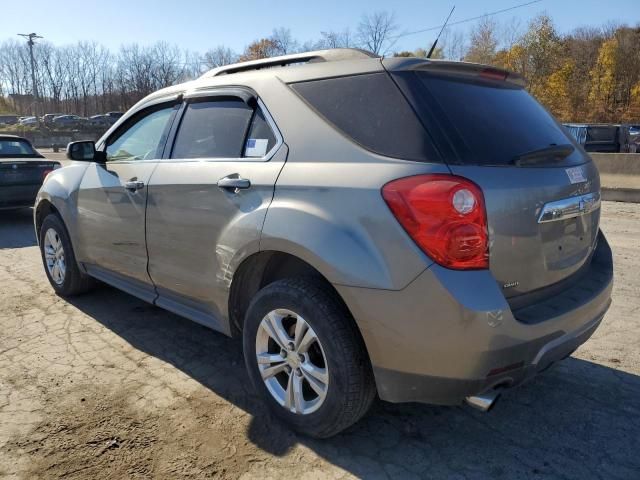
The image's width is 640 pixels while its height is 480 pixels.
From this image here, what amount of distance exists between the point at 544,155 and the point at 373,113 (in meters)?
0.85

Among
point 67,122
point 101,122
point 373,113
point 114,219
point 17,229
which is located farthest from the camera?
point 67,122

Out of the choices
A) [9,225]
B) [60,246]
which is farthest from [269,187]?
[9,225]

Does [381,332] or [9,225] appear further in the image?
[9,225]

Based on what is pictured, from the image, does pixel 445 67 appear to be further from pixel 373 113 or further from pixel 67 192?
pixel 67 192

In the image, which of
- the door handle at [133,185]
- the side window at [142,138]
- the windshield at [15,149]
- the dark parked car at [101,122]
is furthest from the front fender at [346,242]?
the dark parked car at [101,122]

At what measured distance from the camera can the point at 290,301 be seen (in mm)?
2492

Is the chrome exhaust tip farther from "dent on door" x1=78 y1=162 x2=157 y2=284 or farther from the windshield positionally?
the windshield

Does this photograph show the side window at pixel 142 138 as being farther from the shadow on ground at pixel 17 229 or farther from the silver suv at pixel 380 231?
the shadow on ground at pixel 17 229

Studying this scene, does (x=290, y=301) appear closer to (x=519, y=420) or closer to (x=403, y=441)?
(x=403, y=441)

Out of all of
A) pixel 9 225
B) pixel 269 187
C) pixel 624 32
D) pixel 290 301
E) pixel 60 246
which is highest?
pixel 624 32

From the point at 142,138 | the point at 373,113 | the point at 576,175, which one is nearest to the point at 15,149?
the point at 142,138

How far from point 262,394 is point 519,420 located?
1.39m

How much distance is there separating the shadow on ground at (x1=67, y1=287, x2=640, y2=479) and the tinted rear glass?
56.4 inches

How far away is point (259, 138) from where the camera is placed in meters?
2.87
